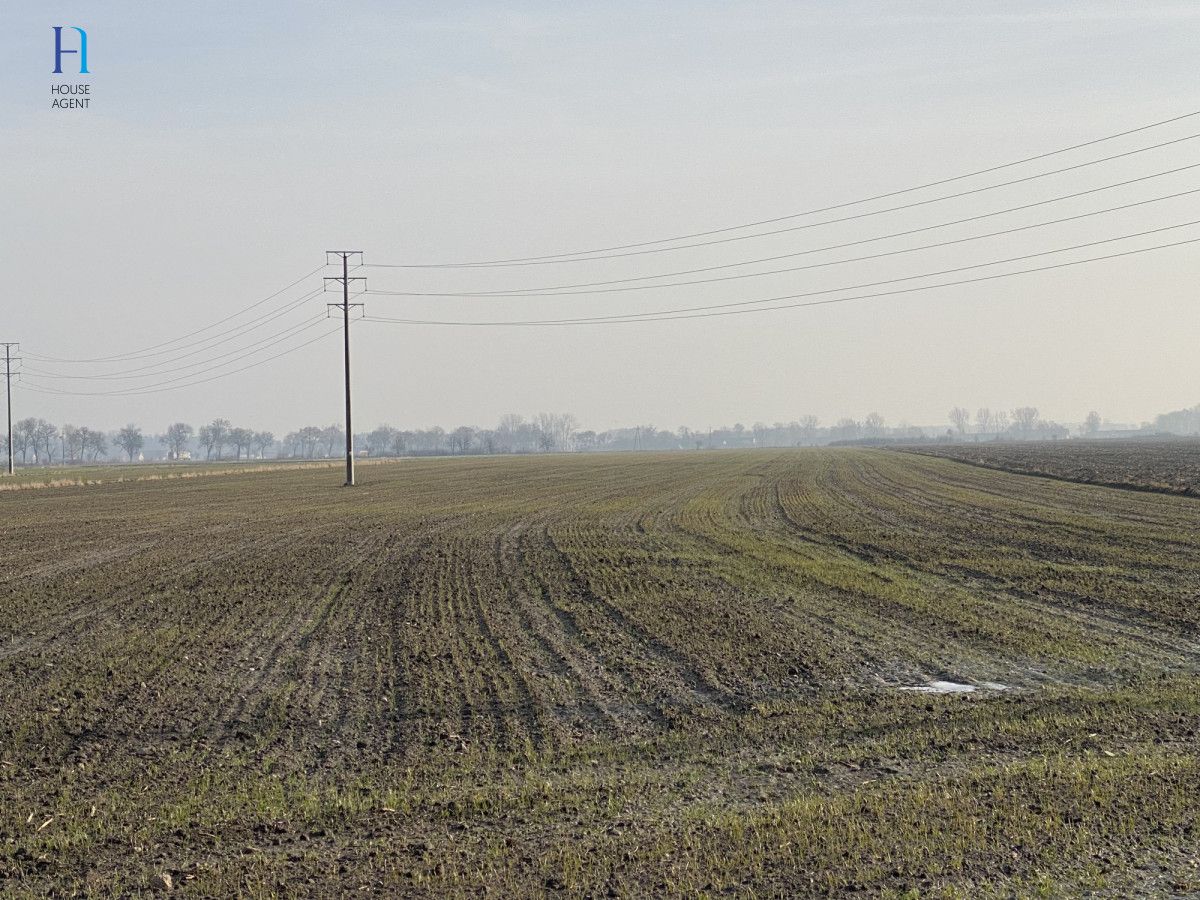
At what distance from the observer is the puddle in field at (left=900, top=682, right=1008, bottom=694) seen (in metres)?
9.60

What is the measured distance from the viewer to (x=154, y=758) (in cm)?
769

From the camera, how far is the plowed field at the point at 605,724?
18.4ft

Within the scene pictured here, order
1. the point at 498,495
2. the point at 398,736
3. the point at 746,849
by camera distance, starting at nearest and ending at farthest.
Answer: the point at 746,849 → the point at 398,736 → the point at 498,495

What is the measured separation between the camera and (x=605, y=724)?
8.55 m

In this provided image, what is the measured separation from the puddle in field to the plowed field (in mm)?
59

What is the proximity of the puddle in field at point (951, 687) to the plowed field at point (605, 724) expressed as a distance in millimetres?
59

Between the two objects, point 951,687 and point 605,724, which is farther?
point 951,687

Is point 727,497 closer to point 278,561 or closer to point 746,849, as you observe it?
point 278,561

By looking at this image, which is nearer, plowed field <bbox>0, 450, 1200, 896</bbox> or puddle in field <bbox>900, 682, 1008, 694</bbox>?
plowed field <bbox>0, 450, 1200, 896</bbox>

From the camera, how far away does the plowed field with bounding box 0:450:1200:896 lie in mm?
5605

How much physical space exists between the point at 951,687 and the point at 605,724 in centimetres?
358

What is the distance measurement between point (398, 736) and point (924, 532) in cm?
1891

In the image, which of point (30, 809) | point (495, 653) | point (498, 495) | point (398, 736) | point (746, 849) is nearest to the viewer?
point (746, 849)

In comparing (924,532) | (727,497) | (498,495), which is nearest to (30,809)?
(924,532)
